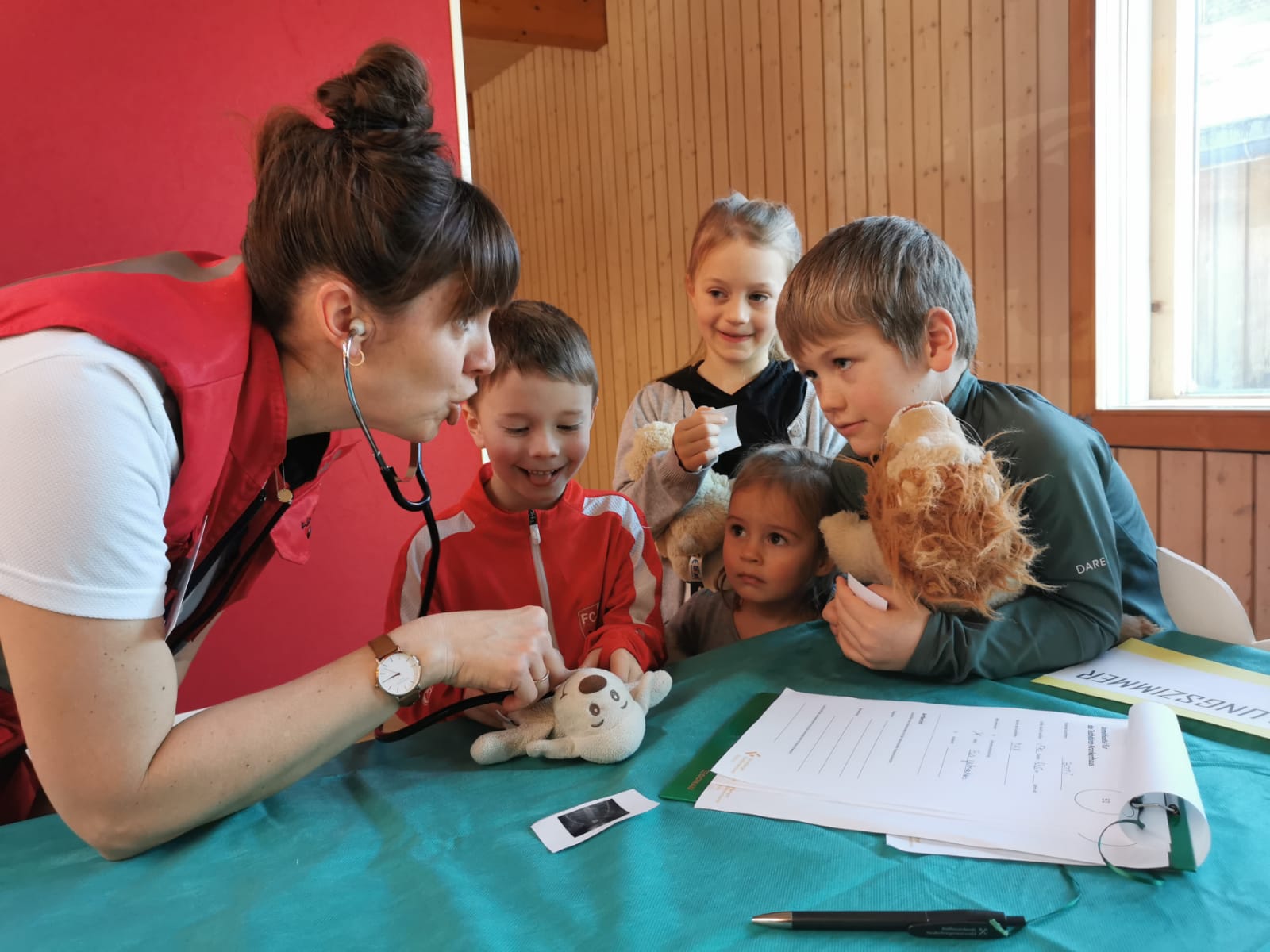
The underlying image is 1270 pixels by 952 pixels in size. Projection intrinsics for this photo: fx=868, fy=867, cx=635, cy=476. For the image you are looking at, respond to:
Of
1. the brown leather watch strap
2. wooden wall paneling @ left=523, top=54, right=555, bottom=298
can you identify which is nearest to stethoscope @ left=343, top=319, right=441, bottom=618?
the brown leather watch strap

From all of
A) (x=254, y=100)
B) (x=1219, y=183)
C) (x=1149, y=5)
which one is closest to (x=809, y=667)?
(x=254, y=100)

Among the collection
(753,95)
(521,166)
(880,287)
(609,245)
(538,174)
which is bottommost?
(880,287)

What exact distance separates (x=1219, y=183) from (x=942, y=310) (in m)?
1.89

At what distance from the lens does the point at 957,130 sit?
9.96ft

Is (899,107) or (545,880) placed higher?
(899,107)

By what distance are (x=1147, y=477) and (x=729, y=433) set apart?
1.67m

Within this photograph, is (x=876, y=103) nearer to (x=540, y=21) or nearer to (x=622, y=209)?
(x=622, y=209)

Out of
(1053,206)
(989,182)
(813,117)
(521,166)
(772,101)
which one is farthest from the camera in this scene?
(521,166)

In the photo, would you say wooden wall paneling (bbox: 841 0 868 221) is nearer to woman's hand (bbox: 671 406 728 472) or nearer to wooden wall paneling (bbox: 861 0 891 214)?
wooden wall paneling (bbox: 861 0 891 214)

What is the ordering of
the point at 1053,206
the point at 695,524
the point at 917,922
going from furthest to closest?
the point at 1053,206 < the point at 695,524 < the point at 917,922

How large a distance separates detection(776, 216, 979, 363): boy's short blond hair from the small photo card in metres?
0.73

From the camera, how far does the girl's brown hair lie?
888 mm

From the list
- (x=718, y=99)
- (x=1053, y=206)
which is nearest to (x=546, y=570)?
(x=1053, y=206)

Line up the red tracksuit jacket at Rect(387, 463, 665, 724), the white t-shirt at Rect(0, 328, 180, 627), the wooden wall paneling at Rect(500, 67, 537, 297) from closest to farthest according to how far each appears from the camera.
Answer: the white t-shirt at Rect(0, 328, 180, 627)
the red tracksuit jacket at Rect(387, 463, 665, 724)
the wooden wall paneling at Rect(500, 67, 537, 297)
